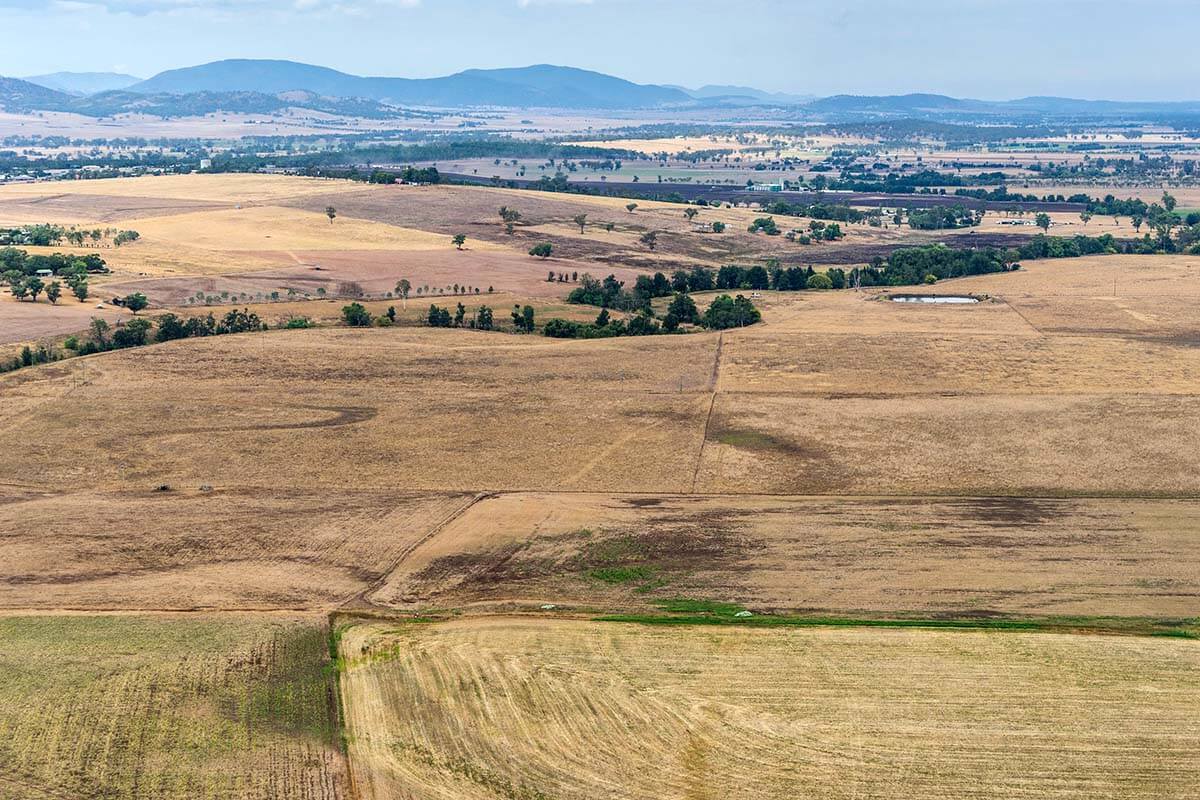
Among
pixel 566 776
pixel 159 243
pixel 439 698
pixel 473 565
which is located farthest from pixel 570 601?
pixel 159 243

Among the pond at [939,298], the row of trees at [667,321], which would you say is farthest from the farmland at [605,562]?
the pond at [939,298]

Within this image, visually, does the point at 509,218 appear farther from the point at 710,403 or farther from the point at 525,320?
the point at 710,403

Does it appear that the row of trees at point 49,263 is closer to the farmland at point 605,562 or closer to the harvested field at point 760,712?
the farmland at point 605,562

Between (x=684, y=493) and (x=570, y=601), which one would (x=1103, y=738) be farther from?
(x=684, y=493)

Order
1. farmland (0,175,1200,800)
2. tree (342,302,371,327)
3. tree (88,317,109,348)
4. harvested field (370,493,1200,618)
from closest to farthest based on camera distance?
farmland (0,175,1200,800)
harvested field (370,493,1200,618)
tree (88,317,109,348)
tree (342,302,371,327)

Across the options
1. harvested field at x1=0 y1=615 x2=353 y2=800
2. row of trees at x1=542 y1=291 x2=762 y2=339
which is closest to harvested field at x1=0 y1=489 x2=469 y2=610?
harvested field at x1=0 y1=615 x2=353 y2=800

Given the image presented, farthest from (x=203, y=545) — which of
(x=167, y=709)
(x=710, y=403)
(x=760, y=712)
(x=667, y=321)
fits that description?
(x=667, y=321)

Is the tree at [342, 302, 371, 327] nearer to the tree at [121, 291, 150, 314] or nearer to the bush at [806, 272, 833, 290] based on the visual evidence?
the tree at [121, 291, 150, 314]
